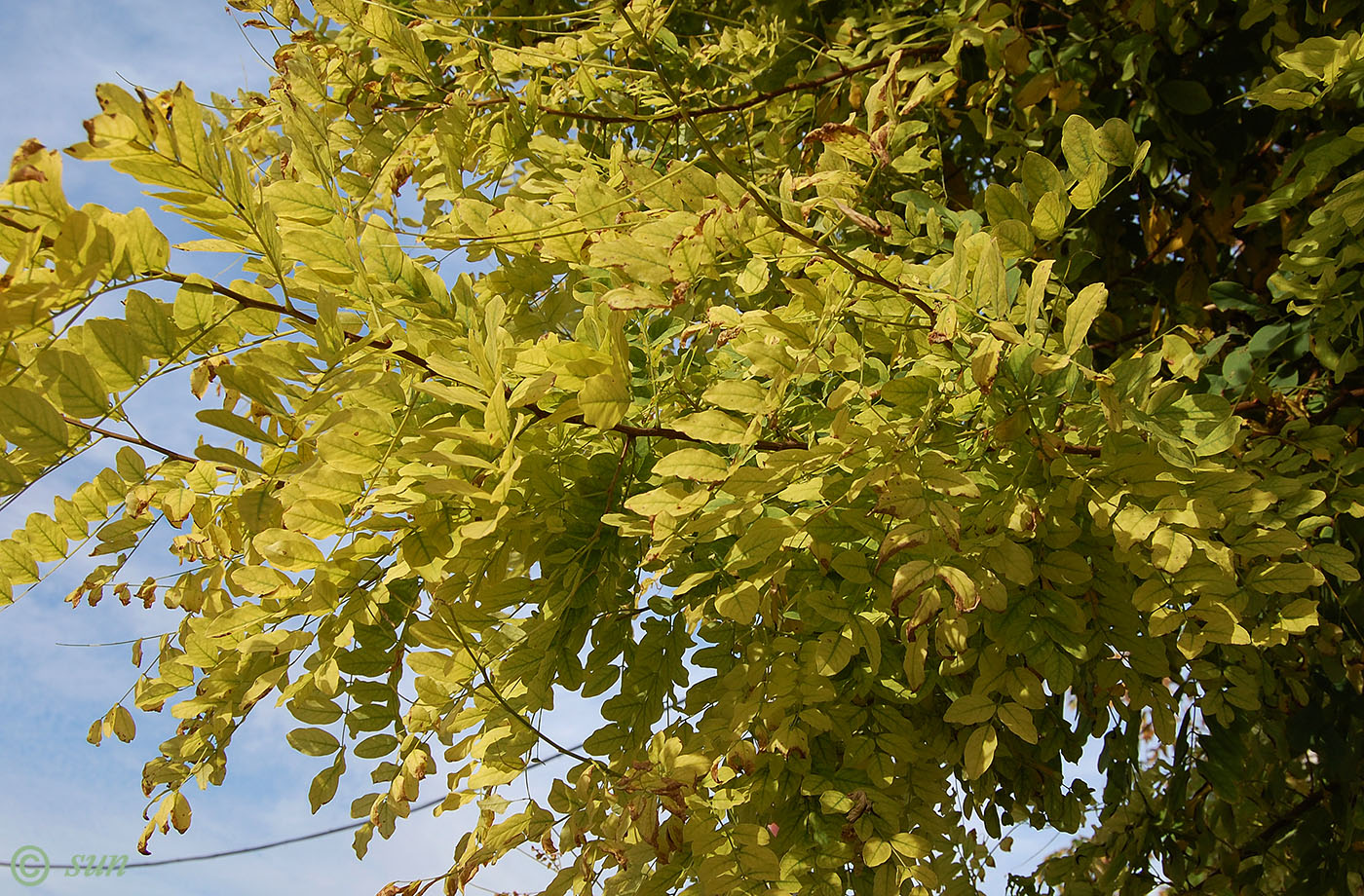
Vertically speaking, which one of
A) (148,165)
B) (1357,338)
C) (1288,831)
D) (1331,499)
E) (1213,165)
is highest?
(148,165)

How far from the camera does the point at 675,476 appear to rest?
88 centimetres

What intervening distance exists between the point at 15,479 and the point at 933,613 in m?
0.72

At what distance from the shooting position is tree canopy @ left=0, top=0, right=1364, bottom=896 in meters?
0.80

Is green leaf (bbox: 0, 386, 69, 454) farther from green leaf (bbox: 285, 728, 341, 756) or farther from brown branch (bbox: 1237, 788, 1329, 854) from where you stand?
brown branch (bbox: 1237, 788, 1329, 854)

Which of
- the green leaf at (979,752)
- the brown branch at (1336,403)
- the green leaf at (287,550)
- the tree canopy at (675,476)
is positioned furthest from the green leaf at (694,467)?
the brown branch at (1336,403)

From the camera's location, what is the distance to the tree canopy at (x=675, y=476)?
80 centimetres

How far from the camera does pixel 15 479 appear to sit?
741 mm

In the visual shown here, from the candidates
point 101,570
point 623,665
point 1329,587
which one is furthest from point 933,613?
point 1329,587

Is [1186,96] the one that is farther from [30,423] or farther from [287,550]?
[30,423]

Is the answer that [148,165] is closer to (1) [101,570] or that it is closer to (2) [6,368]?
(2) [6,368]

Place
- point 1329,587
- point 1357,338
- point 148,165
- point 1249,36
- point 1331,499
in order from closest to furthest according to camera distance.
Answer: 1. point 148,165
2. point 1331,499
3. point 1357,338
4. point 1329,587
5. point 1249,36

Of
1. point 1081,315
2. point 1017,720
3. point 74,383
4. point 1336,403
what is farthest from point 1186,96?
point 74,383

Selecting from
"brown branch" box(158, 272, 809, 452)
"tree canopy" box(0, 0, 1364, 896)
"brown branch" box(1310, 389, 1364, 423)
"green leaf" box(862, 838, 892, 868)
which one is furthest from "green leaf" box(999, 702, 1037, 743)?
"brown branch" box(1310, 389, 1364, 423)

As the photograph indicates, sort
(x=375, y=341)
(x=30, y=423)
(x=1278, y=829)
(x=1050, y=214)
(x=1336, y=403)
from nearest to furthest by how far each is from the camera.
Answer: (x=30, y=423)
(x=375, y=341)
(x=1050, y=214)
(x=1336, y=403)
(x=1278, y=829)
